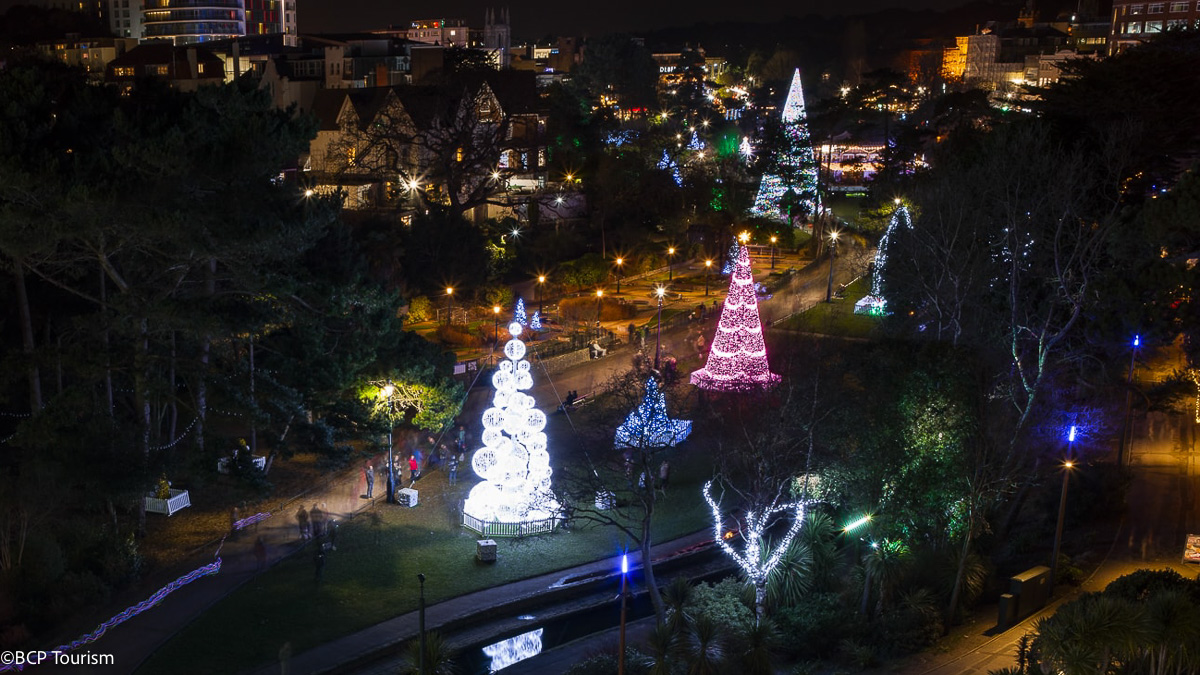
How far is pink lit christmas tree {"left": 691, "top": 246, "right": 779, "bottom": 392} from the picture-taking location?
3014 centimetres

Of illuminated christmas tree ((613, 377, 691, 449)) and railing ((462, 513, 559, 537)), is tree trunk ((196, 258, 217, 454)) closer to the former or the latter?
railing ((462, 513, 559, 537))

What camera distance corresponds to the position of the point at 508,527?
22.9 metres

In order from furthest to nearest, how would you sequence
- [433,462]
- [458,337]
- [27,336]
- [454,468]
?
[458,337], [433,462], [454,468], [27,336]

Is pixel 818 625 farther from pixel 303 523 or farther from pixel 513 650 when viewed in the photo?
pixel 303 523

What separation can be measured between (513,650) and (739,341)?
1355 centimetres

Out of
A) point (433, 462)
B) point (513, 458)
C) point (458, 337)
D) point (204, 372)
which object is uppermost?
point (204, 372)

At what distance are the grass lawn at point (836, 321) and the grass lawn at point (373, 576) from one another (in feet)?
39.9

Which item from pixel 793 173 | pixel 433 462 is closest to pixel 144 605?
pixel 433 462

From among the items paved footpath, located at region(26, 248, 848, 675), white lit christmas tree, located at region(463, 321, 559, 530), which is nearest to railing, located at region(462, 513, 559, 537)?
white lit christmas tree, located at region(463, 321, 559, 530)

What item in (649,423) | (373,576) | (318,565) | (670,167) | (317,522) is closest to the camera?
(318,565)

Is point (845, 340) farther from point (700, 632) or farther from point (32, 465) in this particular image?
point (32, 465)

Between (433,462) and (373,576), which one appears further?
(433,462)

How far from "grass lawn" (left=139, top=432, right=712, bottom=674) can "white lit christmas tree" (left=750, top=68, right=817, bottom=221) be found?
30185mm

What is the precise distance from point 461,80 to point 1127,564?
35.5 m
